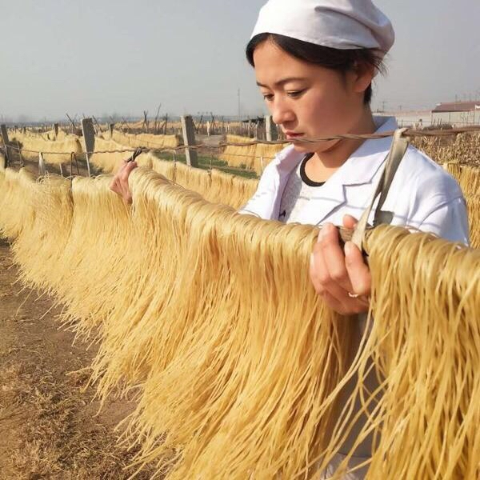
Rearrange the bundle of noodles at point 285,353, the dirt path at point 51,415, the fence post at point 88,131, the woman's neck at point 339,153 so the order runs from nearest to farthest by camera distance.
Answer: the bundle of noodles at point 285,353 → the woman's neck at point 339,153 → the dirt path at point 51,415 → the fence post at point 88,131

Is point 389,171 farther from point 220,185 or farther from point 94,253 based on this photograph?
point 220,185

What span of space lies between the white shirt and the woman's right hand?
56cm

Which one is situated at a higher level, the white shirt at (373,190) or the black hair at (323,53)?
the black hair at (323,53)

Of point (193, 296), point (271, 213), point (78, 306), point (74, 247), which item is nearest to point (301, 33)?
point (271, 213)

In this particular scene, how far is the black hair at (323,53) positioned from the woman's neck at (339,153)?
5.1 inches

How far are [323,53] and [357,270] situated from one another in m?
0.48

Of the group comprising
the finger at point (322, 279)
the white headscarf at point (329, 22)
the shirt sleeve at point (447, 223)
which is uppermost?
the white headscarf at point (329, 22)

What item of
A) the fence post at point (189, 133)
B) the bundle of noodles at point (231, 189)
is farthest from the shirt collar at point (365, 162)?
the fence post at point (189, 133)

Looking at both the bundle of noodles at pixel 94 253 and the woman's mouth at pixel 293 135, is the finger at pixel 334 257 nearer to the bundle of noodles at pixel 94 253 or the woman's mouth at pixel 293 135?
the woman's mouth at pixel 293 135

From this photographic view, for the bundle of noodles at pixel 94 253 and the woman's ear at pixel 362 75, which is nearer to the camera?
the woman's ear at pixel 362 75

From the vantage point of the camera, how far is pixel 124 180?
70.3 inches

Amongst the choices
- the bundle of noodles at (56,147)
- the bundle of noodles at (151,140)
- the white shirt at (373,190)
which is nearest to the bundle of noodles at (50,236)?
the white shirt at (373,190)

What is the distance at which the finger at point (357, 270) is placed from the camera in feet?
2.55

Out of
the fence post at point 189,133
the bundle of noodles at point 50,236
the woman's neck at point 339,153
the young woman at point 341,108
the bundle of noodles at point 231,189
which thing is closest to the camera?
the young woman at point 341,108
